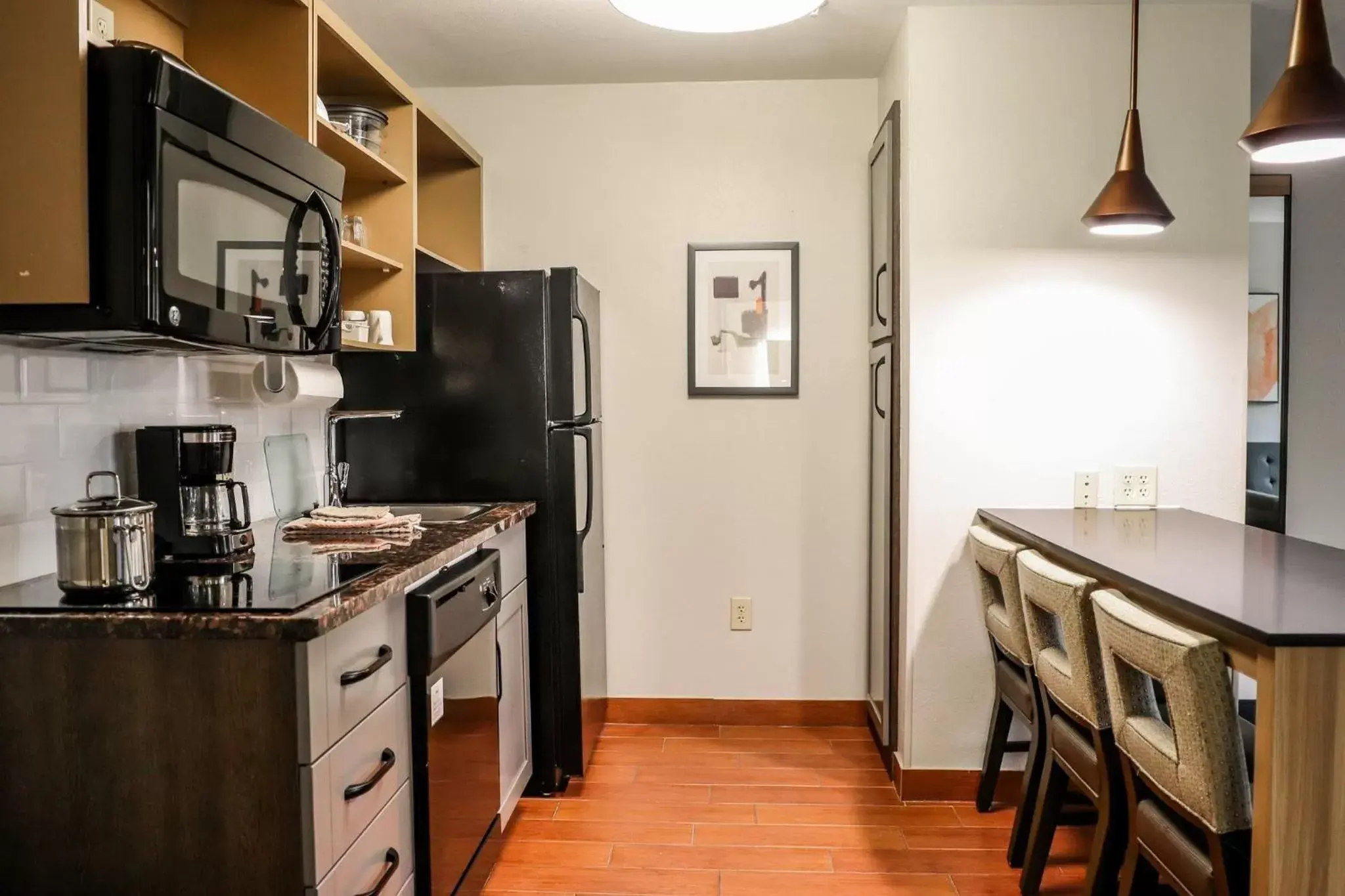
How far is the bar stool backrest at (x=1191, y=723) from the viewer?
141cm

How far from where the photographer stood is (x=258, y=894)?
145 centimetres

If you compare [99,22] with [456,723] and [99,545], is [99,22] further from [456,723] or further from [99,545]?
[456,723]

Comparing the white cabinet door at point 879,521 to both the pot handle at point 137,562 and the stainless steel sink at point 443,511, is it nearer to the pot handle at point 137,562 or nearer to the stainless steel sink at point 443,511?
the stainless steel sink at point 443,511

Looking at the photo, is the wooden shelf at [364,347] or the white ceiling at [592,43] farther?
the white ceiling at [592,43]

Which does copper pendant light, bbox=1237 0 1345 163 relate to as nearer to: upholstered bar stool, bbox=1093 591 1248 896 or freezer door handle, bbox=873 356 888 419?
upholstered bar stool, bbox=1093 591 1248 896

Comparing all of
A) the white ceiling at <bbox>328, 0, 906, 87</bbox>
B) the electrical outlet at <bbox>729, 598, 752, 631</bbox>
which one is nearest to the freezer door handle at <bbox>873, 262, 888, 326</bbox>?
the white ceiling at <bbox>328, 0, 906, 87</bbox>

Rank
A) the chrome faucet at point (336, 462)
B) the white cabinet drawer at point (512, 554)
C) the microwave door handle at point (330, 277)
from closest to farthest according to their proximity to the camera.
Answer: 1. the microwave door handle at point (330, 277)
2. the white cabinet drawer at point (512, 554)
3. the chrome faucet at point (336, 462)

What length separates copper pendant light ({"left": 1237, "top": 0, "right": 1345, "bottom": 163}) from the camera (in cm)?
171

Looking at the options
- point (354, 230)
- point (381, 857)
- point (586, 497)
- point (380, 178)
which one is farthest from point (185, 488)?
point (586, 497)

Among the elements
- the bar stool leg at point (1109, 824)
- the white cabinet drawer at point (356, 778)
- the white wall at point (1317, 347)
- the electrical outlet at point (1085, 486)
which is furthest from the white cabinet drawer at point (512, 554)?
the white wall at point (1317, 347)

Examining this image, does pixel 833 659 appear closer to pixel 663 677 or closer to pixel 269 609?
pixel 663 677

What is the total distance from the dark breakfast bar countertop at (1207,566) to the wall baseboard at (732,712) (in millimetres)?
1144

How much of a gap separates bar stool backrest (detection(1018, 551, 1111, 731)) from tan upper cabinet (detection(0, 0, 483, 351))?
1.77m

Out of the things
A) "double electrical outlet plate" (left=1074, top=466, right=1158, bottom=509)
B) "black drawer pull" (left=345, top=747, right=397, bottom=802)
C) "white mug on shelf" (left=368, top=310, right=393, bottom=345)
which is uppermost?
"white mug on shelf" (left=368, top=310, right=393, bottom=345)
